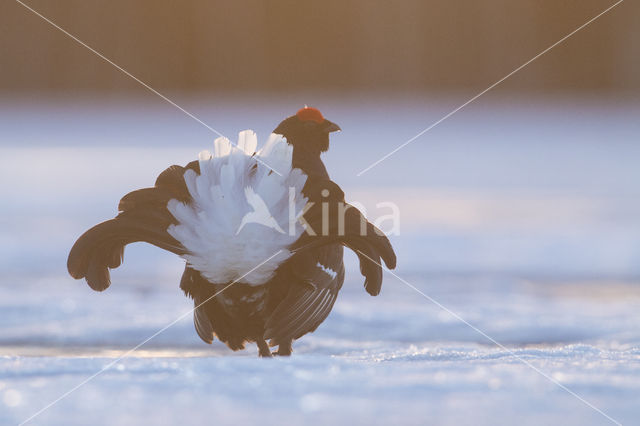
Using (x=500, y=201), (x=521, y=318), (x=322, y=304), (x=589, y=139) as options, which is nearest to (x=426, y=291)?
(x=521, y=318)

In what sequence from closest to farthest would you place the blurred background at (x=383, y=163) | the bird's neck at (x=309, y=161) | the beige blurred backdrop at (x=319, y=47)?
the bird's neck at (x=309, y=161) → the blurred background at (x=383, y=163) → the beige blurred backdrop at (x=319, y=47)

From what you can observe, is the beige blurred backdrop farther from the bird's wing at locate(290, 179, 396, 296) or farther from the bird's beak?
the bird's wing at locate(290, 179, 396, 296)

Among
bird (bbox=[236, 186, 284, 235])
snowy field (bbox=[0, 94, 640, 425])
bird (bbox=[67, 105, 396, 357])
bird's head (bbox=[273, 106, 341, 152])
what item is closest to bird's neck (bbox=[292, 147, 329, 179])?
bird's head (bbox=[273, 106, 341, 152])

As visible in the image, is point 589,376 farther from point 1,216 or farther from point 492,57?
point 492,57

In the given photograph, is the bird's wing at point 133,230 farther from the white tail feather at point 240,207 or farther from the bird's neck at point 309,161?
the bird's neck at point 309,161

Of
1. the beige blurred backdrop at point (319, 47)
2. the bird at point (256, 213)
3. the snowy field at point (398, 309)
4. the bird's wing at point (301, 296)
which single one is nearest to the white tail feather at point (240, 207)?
the bird at point (256, 213)

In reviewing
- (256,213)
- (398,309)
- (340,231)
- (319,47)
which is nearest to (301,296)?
(340,231)
